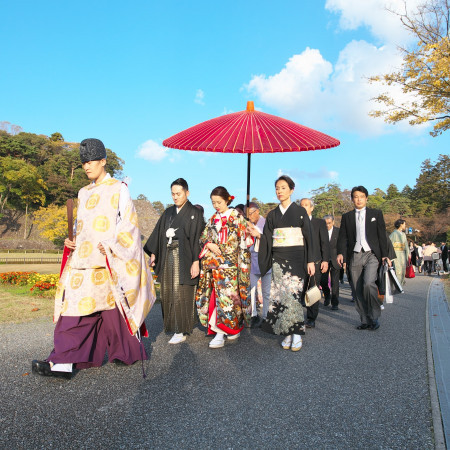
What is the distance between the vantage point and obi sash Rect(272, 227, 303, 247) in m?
4.81

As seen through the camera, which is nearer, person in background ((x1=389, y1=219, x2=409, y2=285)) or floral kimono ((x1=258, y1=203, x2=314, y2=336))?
floral kimono ((x1=258, y1=203, x2=314, y2=336))

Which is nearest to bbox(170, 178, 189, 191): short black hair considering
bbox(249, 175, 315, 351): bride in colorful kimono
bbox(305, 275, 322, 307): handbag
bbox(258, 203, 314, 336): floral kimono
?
bbox(249, 175, 315, 351): bride in colorful kimono

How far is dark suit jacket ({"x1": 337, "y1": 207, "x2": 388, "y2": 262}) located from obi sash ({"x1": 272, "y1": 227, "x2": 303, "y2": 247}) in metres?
1.64

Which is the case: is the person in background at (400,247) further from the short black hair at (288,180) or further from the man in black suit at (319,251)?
the short black hair at (288,180)

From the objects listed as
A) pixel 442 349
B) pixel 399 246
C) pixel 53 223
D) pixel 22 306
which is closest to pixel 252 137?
pixel 442 349

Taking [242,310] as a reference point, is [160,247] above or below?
above

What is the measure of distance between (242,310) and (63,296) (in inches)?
90.6

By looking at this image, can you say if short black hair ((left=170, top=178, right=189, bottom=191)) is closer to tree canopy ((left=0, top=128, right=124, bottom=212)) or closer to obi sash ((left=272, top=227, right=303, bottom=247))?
obi sash ((left=272, top=227, right=303, bottom=247))

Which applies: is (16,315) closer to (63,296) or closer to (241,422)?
(63,296)

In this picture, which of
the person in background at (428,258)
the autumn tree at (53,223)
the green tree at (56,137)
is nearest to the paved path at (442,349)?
the person in background at (428,258)

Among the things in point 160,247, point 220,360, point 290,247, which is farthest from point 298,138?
point 220,360

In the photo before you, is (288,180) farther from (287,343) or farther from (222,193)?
(287,343)

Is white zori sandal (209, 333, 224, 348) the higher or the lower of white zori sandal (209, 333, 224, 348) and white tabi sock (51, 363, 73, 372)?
the lower

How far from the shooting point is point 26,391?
10.2ft
